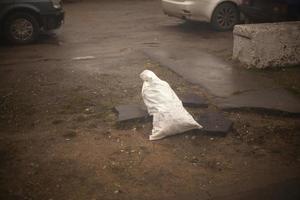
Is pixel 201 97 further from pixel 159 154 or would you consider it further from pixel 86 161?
pixel 86 161

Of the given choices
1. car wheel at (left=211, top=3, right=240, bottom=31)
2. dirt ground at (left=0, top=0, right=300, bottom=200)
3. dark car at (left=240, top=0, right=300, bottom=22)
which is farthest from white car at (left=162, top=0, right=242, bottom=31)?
dirt ground at (left=0, top=0, right=300, bottom=200)

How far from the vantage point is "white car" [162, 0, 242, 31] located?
34.4 ft

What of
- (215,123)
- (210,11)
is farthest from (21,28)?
(215,123)

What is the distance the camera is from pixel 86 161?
4410 millimetres

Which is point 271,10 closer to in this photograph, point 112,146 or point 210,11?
point 210,11

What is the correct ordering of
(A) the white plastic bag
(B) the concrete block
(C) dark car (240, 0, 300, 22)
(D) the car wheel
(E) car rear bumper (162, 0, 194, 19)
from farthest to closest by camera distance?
1. (D) the car wheel
2. (E) car rear bumper (162, 0, 194, 19)
3. (C) dark car (240, 0, 300, 22)
4. (B) the concrete block
5. (A) the white plastic bag

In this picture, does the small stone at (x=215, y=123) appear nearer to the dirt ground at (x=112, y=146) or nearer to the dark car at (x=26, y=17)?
the dirt ground at (x=112, y=146)

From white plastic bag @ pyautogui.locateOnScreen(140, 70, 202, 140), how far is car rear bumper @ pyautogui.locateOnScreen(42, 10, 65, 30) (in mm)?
5549

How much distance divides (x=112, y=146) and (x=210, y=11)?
22.6ft

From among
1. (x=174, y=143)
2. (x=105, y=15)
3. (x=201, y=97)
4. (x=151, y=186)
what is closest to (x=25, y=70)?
(x=201, y=97)

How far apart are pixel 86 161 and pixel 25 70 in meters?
4.04

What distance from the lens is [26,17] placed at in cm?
966

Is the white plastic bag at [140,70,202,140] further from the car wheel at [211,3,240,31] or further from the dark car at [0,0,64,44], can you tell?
the car wheel at [211,3,240,31]

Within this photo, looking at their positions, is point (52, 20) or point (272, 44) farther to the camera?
point (52, 20)
